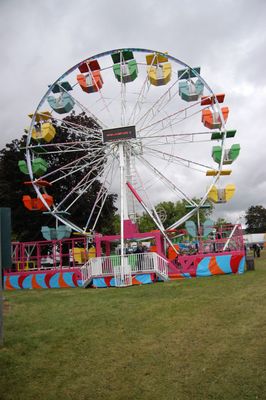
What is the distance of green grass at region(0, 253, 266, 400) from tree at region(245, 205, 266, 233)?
10686 centimetres

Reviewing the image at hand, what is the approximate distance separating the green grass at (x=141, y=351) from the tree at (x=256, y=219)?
107 metres

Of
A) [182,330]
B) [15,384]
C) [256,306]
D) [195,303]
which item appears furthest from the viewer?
[195,303]

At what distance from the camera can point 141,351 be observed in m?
6.48

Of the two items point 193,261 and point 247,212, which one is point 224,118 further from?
point 247,212

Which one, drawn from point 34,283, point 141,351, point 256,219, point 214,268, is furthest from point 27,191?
point 256,219

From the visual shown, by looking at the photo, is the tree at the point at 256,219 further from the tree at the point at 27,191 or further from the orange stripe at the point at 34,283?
the orange stripe at the point at 34,283

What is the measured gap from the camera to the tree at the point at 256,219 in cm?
11244

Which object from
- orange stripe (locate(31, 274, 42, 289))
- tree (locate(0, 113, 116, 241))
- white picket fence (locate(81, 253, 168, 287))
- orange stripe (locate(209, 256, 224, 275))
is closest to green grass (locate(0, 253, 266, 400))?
white picket fence (locate(81, 253, 168, 287))

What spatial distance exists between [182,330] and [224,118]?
1391 centimetres

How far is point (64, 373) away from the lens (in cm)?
574

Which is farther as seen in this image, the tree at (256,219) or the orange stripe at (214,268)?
the tree at (256,219)

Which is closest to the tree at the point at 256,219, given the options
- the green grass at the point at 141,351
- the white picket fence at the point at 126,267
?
the white picket fence at the point at 126,267

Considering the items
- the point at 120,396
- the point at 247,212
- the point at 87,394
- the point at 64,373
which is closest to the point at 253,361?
the point at 120,396

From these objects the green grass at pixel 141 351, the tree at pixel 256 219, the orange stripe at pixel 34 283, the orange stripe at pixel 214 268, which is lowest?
the orange stripe at pixel 34 283
